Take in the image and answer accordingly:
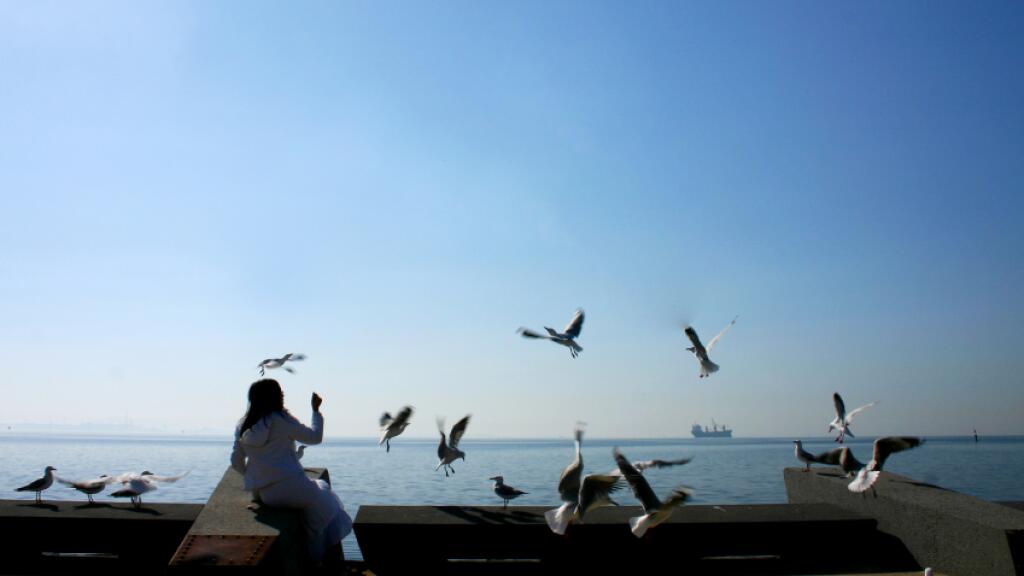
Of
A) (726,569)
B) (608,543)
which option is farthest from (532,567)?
(726,569)

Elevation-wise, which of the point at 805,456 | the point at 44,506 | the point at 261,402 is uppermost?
the point at 261,402

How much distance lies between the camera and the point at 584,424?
778cm

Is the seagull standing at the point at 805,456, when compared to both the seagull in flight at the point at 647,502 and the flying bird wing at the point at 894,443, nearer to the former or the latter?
the flying bird wing at the point at 894,443

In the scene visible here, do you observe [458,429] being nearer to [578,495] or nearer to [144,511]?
[578,495]

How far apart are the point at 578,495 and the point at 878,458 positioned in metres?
3.72

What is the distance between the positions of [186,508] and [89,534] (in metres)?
0.92

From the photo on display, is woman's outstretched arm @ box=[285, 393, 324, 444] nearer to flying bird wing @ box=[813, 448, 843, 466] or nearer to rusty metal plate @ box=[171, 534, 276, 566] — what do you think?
rusty metal plate @ box=[171, 534, 276, 566]

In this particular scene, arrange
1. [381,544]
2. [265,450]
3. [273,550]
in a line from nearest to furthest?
[273,550] → [265,450] → [381,544]

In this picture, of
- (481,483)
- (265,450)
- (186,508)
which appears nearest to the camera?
(265,450)

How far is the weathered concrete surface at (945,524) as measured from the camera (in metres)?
5.92

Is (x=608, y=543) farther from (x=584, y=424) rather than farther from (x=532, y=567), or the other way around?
(x=584, y=424)

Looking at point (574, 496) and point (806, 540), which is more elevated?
point (574, 496)

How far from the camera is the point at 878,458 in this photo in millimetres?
7793

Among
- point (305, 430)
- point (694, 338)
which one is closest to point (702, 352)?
point (694, 338)
